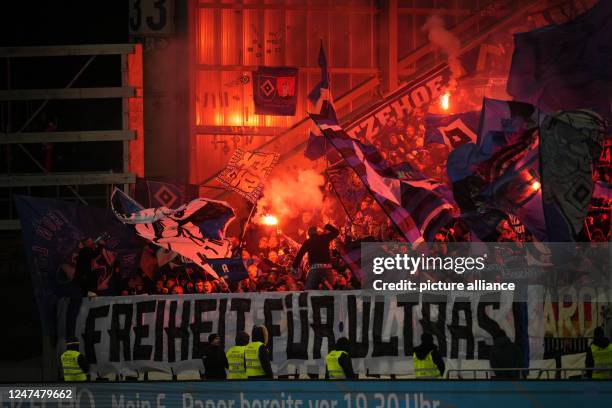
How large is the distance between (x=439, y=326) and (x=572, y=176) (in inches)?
113

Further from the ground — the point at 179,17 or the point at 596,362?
the point at 179,17

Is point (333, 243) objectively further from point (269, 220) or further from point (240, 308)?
point (240, 308)

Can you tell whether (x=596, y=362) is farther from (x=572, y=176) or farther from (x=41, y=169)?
(x=41, y=169)

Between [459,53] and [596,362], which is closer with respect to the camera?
[596,362]

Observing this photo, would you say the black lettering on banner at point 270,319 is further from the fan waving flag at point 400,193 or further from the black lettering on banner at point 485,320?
the black lettering on banner at point 485,320

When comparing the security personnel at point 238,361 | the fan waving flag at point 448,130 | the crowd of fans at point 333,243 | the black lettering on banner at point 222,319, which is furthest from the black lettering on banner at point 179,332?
the fan waving flag at point 448,130

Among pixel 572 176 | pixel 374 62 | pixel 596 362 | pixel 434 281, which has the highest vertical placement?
pixel 374 62

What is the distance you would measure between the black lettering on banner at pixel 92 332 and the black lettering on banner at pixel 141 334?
48cm

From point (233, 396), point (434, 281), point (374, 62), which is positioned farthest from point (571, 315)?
point (374, 62)

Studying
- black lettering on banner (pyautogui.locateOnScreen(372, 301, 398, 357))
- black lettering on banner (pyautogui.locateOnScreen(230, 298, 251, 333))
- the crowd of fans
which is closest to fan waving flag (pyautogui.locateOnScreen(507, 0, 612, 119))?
the crowd of fans

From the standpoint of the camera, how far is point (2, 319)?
60.8ft

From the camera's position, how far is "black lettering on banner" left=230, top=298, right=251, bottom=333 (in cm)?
1397

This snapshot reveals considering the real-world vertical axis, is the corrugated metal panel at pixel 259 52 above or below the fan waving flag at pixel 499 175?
above

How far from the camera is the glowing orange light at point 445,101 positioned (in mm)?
20516
